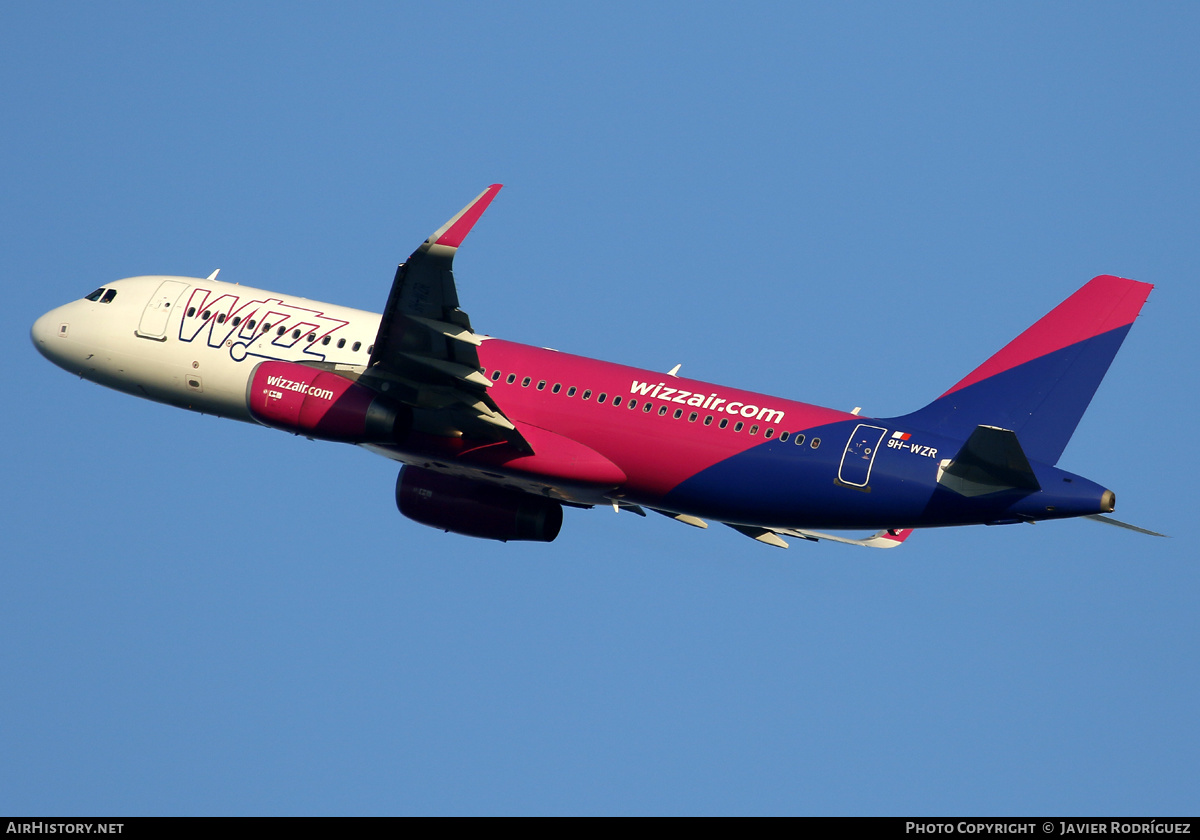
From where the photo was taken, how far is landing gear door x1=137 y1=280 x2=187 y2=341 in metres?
40.0

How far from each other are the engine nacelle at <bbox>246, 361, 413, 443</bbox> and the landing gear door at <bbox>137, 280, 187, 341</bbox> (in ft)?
16.4

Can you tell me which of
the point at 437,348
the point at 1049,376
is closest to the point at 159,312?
the point at 437,348

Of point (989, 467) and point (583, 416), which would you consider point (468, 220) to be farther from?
point (989, 467)

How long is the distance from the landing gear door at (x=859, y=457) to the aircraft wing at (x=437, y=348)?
7786 millimetres

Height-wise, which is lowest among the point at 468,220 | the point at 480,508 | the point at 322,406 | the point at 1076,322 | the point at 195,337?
the point at 480,508

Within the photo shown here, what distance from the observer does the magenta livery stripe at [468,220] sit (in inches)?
A: 1251

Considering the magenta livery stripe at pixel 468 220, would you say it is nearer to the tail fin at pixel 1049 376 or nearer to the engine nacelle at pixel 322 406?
the engine nacelle at pixel 322 406

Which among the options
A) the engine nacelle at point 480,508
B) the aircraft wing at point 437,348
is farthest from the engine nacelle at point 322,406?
the engine nacelle at point 480,508

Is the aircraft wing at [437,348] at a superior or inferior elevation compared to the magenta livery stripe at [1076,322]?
inferior

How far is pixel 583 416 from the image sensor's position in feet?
119

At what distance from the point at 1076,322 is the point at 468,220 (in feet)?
46.9

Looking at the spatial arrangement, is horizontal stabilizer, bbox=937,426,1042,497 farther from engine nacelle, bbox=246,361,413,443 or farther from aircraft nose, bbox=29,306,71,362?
aircraft nose, bbox=29,306,71,362

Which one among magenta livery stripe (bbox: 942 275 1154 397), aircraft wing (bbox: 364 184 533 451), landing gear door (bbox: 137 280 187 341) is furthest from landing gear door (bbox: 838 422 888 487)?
landing gear door (bbox: 137 280 187 341)
